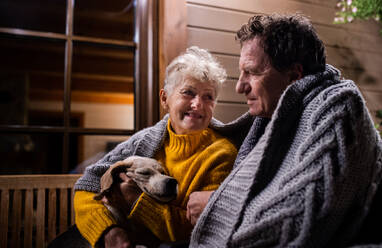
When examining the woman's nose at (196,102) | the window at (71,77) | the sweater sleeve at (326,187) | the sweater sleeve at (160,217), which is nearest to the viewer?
the sweater sleeve at (326,187)

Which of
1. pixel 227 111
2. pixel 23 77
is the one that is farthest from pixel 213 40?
pixel 23 77

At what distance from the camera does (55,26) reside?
7.66 ft

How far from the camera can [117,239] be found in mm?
1014

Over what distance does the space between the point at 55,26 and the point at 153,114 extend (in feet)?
3.85

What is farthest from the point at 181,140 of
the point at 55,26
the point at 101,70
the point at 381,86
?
the point at 101,70

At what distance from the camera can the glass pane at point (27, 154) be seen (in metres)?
5.08

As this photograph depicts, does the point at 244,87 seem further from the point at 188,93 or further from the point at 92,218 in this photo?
the point at 92,218

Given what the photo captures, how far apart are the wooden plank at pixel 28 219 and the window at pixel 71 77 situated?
24 centimetres

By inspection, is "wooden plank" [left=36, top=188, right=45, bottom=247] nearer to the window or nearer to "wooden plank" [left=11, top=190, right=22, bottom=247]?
"wooden plank" [left=11, top=190, right=22, bottom=247]

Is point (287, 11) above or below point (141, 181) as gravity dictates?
above

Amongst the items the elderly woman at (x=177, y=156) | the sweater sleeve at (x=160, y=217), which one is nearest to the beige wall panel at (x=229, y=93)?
the elderly woman at (x=177, y=156)

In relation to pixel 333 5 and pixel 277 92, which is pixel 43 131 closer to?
pixel 277 92

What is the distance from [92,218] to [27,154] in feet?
17.1

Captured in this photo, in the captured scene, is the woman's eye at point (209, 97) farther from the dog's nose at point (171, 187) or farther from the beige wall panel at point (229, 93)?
the beige wall panel at point (229, 93)
